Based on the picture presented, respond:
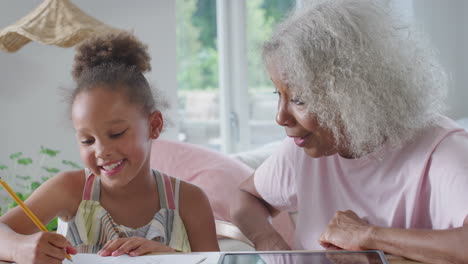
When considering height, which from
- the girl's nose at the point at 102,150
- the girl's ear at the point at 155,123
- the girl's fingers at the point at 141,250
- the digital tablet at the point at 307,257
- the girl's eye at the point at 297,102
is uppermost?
the girl's eye at the point at 297,102

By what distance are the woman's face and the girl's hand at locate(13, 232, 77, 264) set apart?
52 cm

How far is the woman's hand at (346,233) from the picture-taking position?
1192mm

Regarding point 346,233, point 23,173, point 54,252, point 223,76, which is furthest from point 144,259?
point 223,76

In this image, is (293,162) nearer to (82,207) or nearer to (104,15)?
(82,207)

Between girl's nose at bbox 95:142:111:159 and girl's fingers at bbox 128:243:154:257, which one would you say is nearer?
girl's fingers at bbox 128:243:154:257

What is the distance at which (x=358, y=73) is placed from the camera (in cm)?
128

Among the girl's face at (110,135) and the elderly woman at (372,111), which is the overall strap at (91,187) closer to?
the girl's face at (110,135)

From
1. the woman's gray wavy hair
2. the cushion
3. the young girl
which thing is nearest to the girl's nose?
the young girl

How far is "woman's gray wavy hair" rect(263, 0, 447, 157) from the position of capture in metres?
1.28

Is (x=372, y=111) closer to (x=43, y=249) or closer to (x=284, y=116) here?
(x=284, y=116)

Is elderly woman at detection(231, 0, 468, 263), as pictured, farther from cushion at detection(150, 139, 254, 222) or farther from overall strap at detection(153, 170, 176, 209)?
cushion at detection(150, 139, 254, 222)

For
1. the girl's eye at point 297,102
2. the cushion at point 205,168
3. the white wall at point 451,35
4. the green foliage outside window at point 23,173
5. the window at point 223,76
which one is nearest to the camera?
the girl's eye at point 297,102

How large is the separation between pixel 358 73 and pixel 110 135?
0.56m

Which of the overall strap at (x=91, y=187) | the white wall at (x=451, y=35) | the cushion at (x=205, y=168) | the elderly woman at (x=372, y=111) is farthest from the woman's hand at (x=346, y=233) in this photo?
the white wall at (x=451, y=35)
